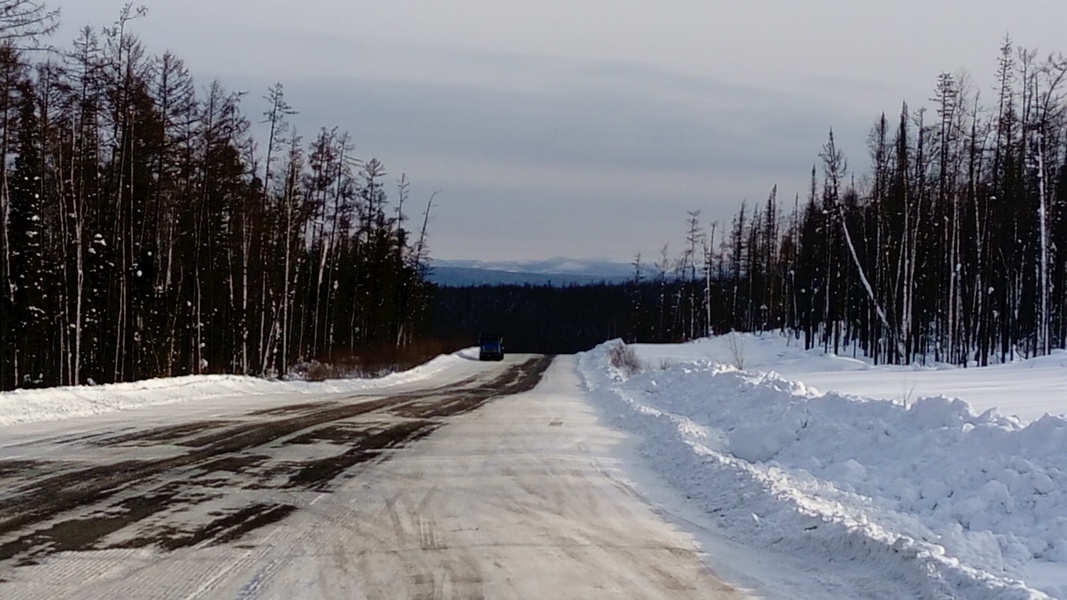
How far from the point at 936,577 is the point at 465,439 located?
36.4 feet

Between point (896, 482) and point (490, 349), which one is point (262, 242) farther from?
→ point (896, 482)

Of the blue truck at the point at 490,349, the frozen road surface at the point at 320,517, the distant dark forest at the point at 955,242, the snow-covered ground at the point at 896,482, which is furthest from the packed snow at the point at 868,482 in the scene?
the blue truck at the point at 490,349

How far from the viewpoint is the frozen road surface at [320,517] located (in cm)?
674

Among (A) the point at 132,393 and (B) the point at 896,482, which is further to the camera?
(A) the point at 132,393

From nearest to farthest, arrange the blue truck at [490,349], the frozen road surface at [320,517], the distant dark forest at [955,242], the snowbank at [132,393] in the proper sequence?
the frozen road surface at [320,517] < the snowbank at [132,393] < the distant dark forest at [955,242] < the blue truck at [490,349]

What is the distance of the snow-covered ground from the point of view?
7.19m

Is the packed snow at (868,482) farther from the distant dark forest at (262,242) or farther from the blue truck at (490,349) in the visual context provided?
the blue truck at (490,349)

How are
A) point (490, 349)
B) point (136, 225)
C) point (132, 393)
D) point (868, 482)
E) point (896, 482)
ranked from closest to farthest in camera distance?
point (896, 482) → point (868, 482) → point (132, 393) → point (136, 225) → point (490, 349)

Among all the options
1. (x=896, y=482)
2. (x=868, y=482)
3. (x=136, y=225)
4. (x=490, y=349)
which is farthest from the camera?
(x=490, y=349)

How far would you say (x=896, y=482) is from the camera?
9.84 m

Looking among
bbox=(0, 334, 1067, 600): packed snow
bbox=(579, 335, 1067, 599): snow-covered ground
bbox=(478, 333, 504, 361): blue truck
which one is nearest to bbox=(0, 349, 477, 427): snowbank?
bbox=(0, 334, 1067, 600): packed snow

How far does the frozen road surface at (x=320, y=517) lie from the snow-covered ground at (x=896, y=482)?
3.56ft

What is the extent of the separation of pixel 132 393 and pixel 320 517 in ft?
49.8

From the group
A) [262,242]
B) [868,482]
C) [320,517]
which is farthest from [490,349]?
[320,517]
